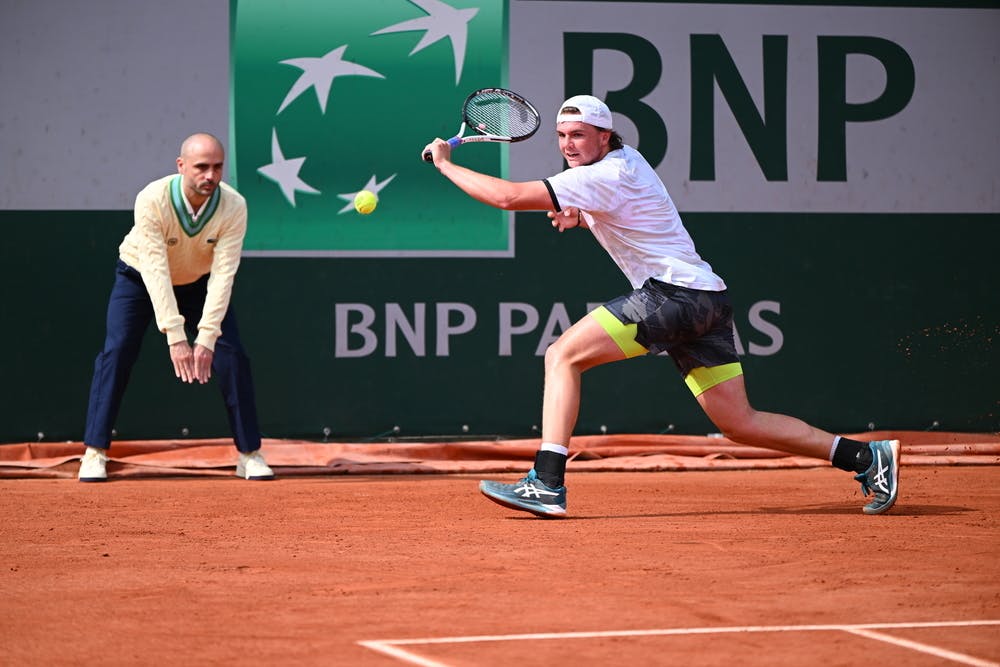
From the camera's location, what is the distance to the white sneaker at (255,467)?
755 centimetres

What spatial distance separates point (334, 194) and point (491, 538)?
3.44 m

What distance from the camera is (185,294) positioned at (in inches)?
293

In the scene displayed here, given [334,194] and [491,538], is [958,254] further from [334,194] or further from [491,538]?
[491,538]

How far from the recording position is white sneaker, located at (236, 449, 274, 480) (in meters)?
7.55

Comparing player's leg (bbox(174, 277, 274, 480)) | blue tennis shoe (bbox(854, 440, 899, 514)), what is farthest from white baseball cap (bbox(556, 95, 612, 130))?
player's leg (bbox(174, 277, 274, 480))

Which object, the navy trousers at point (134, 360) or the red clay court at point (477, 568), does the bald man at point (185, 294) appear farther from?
the red clay court at point (477, 568)

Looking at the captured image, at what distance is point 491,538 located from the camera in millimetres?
5352

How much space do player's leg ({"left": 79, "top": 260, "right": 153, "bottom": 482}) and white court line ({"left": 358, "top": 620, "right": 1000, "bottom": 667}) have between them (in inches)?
158

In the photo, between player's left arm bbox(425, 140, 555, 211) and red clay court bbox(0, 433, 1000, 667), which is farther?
player's left arm bbox(425, 140, 555, 211)

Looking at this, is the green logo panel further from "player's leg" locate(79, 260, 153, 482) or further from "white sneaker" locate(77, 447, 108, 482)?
"white sneaker" locate(77, 447, 108, 482)

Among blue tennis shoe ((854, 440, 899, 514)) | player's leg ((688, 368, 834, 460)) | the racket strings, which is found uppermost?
→ the racket strings

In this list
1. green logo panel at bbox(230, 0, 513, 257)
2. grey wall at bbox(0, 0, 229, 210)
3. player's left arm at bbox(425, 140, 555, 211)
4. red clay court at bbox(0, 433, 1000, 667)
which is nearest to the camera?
red clay court at bbox(0, 433, 1000, 667)

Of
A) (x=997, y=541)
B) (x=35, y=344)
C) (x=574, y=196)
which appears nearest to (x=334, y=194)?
(x=35, y=344)

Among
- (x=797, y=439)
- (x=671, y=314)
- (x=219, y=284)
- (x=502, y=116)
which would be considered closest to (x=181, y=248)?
(x=219, y=284)
